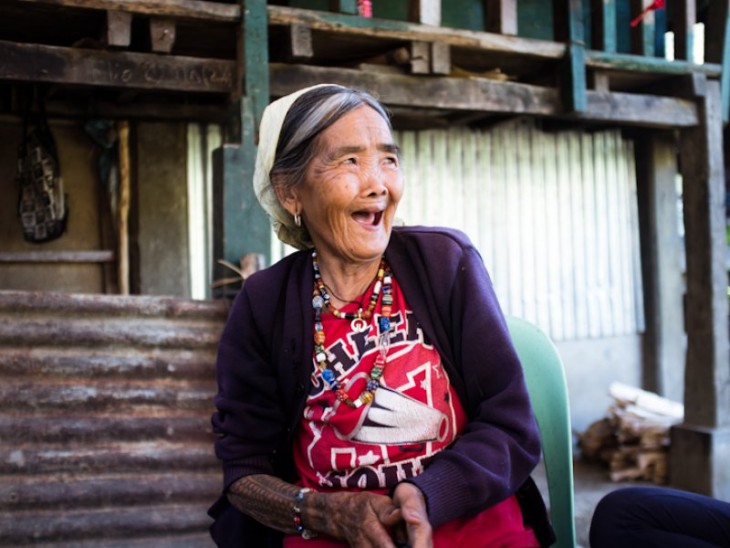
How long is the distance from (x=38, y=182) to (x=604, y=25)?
3751mm

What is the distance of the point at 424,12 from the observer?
4.64 meters

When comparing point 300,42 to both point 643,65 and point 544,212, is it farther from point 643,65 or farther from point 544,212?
point 544,212

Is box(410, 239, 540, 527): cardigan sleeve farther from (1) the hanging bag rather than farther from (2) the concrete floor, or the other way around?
(1) the hanging bag

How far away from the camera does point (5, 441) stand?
3.34m

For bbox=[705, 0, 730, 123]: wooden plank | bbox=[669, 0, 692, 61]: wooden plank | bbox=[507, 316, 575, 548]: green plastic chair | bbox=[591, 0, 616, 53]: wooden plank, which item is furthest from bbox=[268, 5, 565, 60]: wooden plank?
bbox=[507, 316, 575, 548]: green plastic chair

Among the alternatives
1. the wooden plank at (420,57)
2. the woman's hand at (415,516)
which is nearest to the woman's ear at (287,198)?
the woman's hand at (415,516)

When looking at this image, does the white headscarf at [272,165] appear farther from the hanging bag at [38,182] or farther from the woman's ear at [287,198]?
the hanging bag at [38,182]

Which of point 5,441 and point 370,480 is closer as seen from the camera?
point 370,480

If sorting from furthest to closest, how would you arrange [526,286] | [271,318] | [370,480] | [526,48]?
[526,286] < [526,48] < [271,318] < [370,480]

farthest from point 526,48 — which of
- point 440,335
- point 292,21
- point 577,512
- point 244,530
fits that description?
point 244,530

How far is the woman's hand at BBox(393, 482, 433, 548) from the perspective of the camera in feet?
6.06

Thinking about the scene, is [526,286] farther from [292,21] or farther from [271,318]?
[271,318]


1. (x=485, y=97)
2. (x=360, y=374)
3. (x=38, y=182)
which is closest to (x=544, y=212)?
(x=485, y=97)

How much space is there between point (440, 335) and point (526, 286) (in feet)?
16.8
